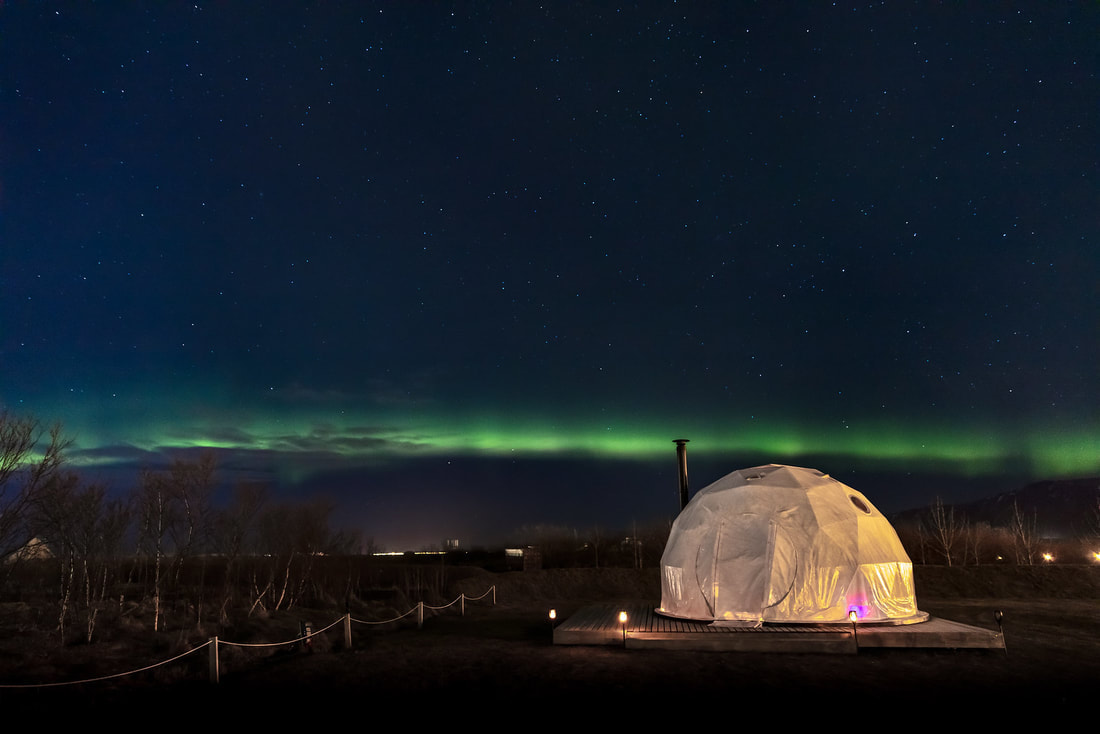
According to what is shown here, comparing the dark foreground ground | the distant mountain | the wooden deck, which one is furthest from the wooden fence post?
the distant mountain

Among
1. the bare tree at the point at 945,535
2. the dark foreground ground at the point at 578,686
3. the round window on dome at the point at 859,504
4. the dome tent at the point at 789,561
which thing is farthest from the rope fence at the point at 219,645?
the bare tree at the point at 945,535

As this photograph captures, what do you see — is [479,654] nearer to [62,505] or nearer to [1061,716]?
[1061,716]

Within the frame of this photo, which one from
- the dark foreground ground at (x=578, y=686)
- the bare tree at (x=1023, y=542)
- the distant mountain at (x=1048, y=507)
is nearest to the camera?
the dark foreground ground at (x=578, y=686)

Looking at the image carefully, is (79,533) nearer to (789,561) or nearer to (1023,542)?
(789,561)

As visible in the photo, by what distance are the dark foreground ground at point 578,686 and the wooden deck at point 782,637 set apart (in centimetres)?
23

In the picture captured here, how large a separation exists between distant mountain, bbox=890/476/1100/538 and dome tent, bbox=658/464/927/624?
100760mm

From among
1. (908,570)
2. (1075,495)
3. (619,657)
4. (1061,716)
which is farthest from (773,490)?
(1075,495)

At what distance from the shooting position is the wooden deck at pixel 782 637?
1253 cm

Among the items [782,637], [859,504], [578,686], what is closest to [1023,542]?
[859,504]

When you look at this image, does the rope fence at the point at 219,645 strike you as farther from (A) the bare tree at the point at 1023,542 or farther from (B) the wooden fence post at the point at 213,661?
(A) the bare tree at the point at 1023,542

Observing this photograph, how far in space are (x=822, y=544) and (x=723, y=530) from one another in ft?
7.06

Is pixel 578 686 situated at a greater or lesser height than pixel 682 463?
lesser

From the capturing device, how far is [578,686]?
1024 centimetres

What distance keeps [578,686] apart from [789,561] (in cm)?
633
